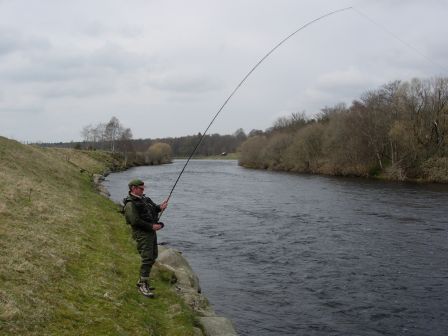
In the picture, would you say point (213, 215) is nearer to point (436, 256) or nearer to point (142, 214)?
point (436, 256)

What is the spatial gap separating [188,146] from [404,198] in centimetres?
15282

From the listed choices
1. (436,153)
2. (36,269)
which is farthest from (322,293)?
(436,153)

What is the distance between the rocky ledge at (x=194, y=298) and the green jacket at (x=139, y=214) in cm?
214

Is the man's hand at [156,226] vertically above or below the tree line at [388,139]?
below

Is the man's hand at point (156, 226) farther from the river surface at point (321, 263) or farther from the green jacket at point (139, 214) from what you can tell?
the river surface at point (321, 263)

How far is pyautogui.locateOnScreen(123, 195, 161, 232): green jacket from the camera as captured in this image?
830 cm

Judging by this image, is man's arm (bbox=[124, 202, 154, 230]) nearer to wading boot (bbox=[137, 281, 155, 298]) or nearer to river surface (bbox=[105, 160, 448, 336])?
wading boot (bbox=[137, 281, 155, 298])

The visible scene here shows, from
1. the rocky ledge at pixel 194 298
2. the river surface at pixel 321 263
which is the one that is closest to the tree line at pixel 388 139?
the river surface at pixel 321 263

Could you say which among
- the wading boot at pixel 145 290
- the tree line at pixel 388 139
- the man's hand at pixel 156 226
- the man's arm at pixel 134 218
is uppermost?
the tree line at pixel 388 139

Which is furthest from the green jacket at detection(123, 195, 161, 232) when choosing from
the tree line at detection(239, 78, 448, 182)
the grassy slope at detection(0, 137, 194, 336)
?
the tree line at detection(239, 78, 448, 182)

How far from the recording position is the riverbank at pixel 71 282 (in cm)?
655

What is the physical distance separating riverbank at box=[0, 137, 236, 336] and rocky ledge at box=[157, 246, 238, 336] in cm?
22

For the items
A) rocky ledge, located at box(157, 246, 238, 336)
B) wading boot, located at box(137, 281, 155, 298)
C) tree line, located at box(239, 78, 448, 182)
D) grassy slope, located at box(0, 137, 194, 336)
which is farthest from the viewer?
tree line, located at box(239, 78, 448, 182)

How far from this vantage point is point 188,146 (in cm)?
18175
